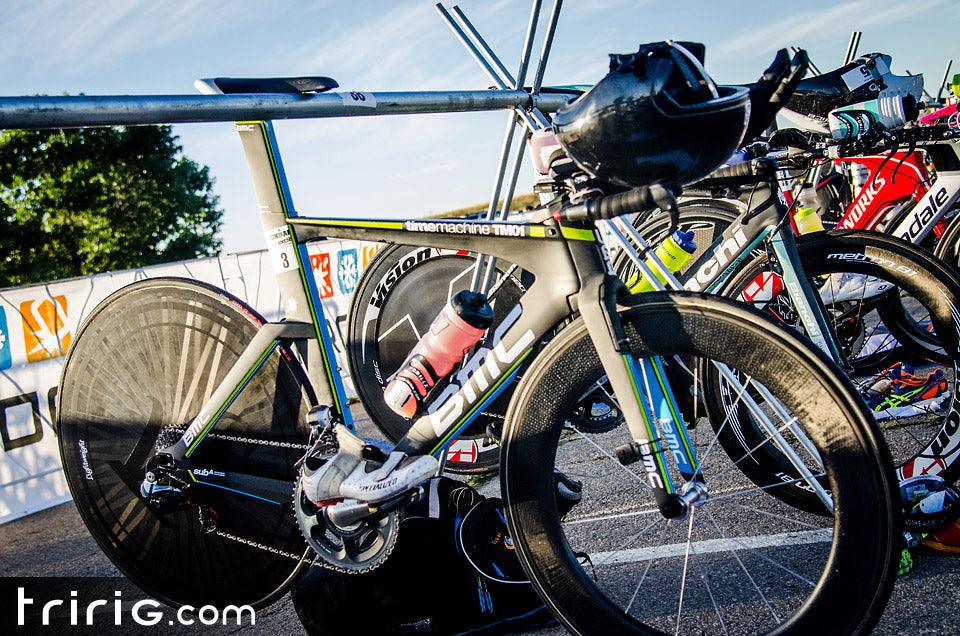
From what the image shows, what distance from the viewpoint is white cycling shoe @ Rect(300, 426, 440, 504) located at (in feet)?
6.54

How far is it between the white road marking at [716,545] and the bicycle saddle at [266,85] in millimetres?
1824

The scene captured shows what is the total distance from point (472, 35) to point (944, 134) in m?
2.19

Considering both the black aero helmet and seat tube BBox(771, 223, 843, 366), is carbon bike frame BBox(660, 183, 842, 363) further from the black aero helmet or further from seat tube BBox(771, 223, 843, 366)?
the black aero helmet

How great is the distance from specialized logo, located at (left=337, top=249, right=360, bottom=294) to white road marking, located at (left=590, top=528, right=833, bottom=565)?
586cm

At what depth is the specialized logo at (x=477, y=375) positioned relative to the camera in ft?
6.25

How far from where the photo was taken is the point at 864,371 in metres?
3.47

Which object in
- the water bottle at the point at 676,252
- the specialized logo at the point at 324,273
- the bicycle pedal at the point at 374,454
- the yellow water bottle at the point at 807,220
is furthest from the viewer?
the specialized logo at the point at 324,273

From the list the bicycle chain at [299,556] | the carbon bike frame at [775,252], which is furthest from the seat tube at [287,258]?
the carbon bike frame at [775,252]

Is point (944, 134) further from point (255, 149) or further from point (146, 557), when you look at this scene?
point (146, 557)

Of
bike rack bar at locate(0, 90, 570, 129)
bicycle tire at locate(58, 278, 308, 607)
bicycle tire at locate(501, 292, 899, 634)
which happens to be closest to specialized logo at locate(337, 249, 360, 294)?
bicycle tire at locate(58, 278, 308, 607)

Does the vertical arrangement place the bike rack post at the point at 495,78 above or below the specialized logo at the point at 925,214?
above

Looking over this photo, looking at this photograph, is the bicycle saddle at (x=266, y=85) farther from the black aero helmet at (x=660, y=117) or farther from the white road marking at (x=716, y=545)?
the white road marking at (x=716, y=545)

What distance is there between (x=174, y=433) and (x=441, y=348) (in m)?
1.27

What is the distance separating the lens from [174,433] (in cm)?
265
